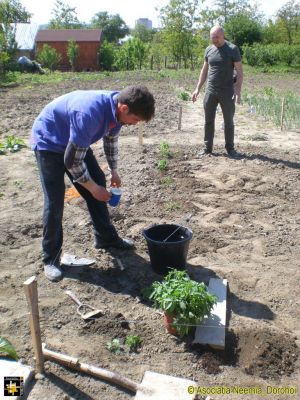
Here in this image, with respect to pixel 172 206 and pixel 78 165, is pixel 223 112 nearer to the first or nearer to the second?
pixel 172 206

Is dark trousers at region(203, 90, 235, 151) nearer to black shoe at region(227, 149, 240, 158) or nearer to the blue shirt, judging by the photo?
black shoe at region(227, 149, 240, 158)

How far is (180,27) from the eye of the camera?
3466cm

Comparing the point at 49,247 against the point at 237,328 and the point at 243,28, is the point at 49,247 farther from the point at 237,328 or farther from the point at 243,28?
the point at 243,28

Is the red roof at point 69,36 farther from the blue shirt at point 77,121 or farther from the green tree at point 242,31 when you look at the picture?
the blue shirt at point 77,121

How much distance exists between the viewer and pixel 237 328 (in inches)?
126

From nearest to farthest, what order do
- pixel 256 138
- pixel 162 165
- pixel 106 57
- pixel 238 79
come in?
pixel 162 165 → pixel 238 79 → pixel 256 138 → pixel 106 57

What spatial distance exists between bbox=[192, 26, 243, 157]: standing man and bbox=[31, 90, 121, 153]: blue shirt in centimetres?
393

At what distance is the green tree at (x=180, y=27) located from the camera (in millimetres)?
34531

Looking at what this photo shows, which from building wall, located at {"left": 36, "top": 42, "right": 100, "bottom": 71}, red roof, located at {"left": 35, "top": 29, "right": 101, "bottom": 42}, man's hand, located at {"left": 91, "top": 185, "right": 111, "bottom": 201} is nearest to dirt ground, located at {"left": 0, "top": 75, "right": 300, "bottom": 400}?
man's hand, located at {"left": 91, "top": 185, "right": 111, "bottom": 201}

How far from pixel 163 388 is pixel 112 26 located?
74000 mm

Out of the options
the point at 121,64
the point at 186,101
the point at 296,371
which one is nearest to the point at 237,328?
the point at 296,371

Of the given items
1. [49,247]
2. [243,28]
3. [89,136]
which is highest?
[243,28]

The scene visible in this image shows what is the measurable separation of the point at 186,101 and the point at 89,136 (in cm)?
1118

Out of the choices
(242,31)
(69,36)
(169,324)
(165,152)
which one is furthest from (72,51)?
(169,324)
